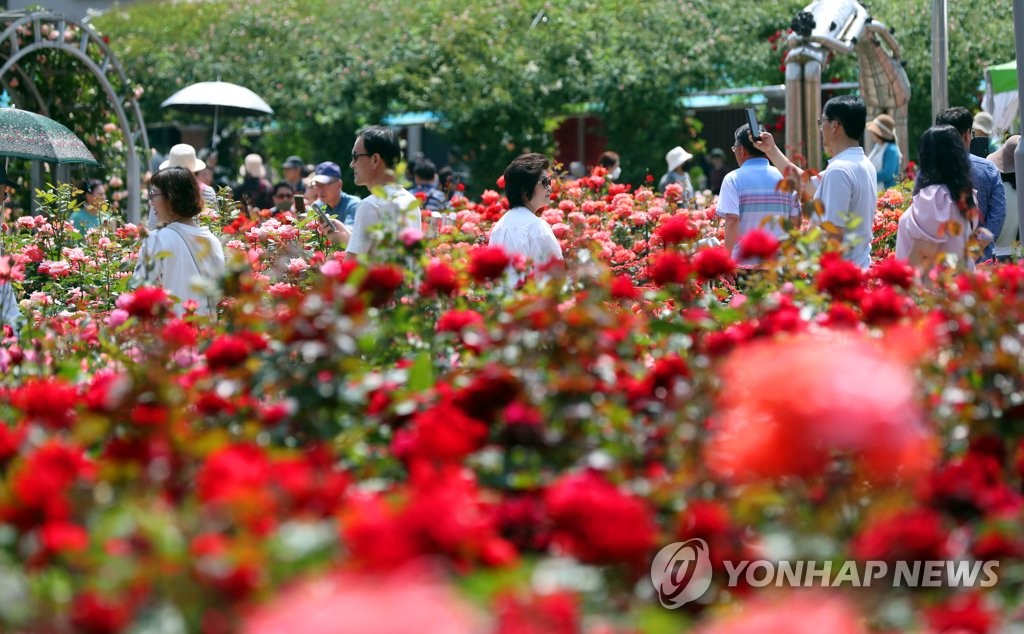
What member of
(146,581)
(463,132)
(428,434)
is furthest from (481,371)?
(463,132)

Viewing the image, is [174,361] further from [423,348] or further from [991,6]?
[991,6]

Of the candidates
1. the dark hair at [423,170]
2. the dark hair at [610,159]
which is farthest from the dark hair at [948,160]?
the dark hair at [610,159]

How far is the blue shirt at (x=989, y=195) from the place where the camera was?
6.29m

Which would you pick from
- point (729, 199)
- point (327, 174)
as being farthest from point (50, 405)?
point (327, 174)

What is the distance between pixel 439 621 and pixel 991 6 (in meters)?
23.4

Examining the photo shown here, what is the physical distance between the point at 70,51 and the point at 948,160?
8.65m

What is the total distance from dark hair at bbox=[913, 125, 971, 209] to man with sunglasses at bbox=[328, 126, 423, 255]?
6.04ft

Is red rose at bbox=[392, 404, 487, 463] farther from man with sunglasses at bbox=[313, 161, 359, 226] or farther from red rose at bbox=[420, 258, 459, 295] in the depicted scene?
man with sunglasses at bbox=[313, 161, 359, 226]

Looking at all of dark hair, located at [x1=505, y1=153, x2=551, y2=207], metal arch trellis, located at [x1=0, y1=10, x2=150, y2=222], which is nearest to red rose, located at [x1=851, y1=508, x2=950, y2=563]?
dark hair, located at [x1=505, y1=153, x2=551, y2=207]

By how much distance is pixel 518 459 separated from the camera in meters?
2.42

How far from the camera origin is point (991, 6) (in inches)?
906

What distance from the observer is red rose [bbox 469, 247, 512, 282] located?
10.3ft

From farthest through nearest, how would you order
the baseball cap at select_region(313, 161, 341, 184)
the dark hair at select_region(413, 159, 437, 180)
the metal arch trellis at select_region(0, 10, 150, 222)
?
1. the dark hair at select_region(413, 159, 437, 180)
2. the metal arch trellis at select_region(0, 10, 150, 222)
3. the baseball cap at select_region(313, 161, 341, 184)

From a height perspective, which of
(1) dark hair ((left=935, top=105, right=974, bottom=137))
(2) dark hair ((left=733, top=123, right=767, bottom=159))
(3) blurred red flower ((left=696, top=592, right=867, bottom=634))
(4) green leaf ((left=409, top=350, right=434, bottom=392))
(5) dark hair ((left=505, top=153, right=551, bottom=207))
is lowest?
(3) blurred red flower ((left=696, top=592, right=867, bottom=634))
